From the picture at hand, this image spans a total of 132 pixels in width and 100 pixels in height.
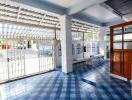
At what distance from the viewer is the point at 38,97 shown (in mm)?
3344

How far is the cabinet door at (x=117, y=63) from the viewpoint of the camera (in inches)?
200

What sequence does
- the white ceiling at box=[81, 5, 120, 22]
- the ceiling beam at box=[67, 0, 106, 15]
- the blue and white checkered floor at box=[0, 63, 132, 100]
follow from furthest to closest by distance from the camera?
1. the white ceiling at box=[81, 5, 120, 22]
2. the ceiling beam at box=[67, 0, 106, 15]
3. the blue and white checkered floor at box=[0, 63, 132, 100]

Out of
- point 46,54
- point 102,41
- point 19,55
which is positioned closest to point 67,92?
point 19,55

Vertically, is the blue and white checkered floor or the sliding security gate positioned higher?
the sliding security gate

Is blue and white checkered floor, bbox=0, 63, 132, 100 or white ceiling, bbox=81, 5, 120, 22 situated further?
white ceiling, bbox=81, 5, 120, 22

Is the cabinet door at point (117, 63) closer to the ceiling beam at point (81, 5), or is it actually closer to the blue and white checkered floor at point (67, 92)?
the blue and white checkered floor at point (67, 92)

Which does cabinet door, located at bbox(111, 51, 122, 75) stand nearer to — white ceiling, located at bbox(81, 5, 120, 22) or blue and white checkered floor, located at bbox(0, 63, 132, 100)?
blue and white checkered floor, located at bbox(0, 63, 132, 100)

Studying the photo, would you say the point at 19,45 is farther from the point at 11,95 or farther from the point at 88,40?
the point at 88,40

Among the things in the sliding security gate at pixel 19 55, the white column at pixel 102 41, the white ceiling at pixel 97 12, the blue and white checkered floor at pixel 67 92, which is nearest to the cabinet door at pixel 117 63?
the blue and white checkered floor at pixel 67 92

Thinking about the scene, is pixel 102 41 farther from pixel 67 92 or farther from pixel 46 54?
pixel 67 92

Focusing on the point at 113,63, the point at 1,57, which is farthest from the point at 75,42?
the point at 1,57

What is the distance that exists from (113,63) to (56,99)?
363 centimetres

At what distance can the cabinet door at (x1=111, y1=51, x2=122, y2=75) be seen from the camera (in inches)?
200

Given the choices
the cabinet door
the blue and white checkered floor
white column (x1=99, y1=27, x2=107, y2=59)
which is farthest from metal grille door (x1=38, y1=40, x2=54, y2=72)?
white column (x1=99, y1=27, x2=107, y2=59)
